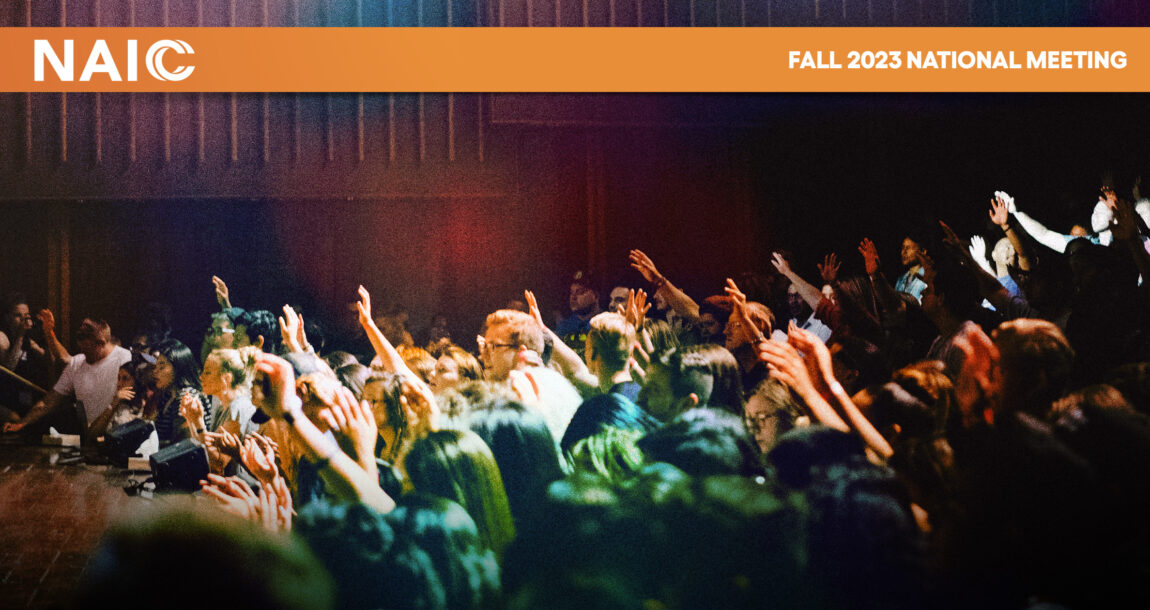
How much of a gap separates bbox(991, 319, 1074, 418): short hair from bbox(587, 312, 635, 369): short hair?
137 centimetres

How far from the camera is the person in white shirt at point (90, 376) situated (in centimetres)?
332

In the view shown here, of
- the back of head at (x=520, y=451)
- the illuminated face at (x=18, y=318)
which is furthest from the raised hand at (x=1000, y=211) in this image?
the illuminated face at (x=18, y=318)

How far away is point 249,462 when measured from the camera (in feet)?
10.8

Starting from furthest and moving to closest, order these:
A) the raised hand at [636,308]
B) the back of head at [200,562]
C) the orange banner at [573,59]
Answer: the raised hand at [636,308] < the orange banner at [573,59] < the back of head at [200,562]

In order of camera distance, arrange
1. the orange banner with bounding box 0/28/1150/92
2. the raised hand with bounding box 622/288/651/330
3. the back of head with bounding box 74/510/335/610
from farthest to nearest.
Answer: the raised hand with bounding box 622/288/651/330 < the orange banner with bounding box 0/28/1150/92 < the back of head with bounding box 74/510/335/610

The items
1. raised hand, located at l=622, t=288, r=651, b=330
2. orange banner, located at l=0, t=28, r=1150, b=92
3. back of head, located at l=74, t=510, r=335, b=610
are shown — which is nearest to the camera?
back of head, located at l=74, t=510, r=335, b=610

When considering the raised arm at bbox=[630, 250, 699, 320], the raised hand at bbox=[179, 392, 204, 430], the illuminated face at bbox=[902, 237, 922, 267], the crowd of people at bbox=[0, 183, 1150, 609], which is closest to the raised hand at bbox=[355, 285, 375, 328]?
the crowd of people at bbox=[0, 183, 1150, 609]

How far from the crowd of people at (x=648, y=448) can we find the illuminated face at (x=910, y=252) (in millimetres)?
100

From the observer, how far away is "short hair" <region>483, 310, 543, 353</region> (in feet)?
11.1

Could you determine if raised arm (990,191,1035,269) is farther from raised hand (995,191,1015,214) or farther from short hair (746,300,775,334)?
short hair (746,300,775,334)

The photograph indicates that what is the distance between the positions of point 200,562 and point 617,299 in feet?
5.76

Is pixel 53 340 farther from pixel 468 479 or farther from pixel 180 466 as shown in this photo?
pixel 468 479

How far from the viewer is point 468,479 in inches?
130

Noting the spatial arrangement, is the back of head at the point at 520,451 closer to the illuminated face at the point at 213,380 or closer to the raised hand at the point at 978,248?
the illuminated face at the point at 213,380
